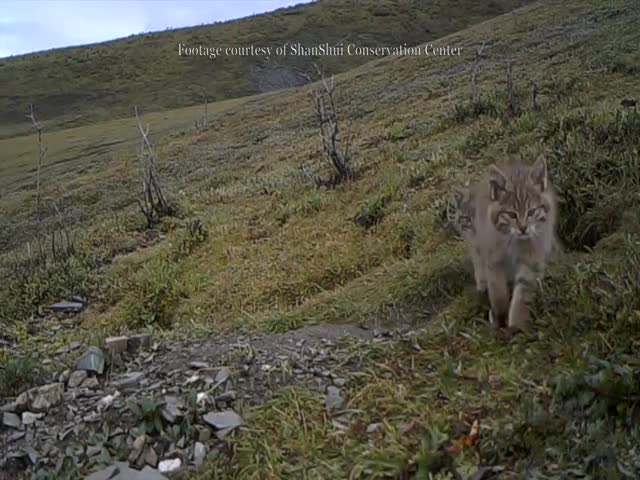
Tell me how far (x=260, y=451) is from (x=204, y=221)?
7780 millimetres

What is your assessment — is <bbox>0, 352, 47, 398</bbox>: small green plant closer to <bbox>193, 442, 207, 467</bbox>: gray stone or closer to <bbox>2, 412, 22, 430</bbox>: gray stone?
<bbox>2, 412, 22, 430</bbox>: gray stone

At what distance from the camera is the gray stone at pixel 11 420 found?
4559 mm

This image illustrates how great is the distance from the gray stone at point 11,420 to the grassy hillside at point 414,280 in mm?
1514

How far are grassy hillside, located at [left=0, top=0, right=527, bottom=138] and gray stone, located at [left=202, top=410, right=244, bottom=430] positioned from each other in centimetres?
5841

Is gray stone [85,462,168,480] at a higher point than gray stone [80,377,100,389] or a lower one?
lower

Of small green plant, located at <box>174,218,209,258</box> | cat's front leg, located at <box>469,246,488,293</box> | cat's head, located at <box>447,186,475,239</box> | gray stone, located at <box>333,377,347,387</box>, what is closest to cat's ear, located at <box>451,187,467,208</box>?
cat's head, located at <box>447,186,475,239</box>

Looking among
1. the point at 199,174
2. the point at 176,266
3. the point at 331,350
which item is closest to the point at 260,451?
the point at 331,350

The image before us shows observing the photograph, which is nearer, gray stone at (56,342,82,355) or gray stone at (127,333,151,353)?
gray stone at (127,333,151,353)

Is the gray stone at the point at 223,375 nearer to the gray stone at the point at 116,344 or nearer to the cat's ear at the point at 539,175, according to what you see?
the gray stone at the point at 116,344

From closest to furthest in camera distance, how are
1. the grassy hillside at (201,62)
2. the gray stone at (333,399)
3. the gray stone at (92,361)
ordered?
the gray stone at (333,399) < the gray stone at (92,361) < the grassy hillside at (201,62)

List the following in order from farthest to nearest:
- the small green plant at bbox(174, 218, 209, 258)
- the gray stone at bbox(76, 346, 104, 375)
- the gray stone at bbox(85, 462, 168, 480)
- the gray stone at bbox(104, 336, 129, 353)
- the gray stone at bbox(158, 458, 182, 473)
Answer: the small green plant at bbox(174, 218, 209, 258), the gray stone at bbox(104, 336, 129, 353), the gray stone at bbox(76, 346, 104, 375), the gray stone at bbox(158, 458, 182, 473), the gray stone at bbox(85, 462, 168, 480)

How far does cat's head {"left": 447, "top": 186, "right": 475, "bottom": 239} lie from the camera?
555cm

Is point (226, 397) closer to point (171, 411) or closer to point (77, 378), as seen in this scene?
point (171, 411)

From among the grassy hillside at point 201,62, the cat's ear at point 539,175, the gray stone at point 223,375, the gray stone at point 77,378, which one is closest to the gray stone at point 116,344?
the gray stone at point 77,378
